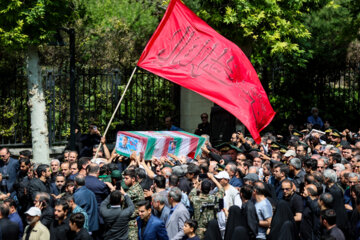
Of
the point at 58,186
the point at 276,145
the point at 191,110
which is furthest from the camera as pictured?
the point at 191,110

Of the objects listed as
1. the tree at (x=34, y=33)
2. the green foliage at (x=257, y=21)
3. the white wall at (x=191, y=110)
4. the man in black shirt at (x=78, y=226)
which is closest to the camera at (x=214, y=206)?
the man in black shirt at (x=78, y=226)

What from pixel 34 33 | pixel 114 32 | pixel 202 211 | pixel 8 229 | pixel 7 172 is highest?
pixel 114 32

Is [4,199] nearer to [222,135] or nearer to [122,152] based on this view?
[122,152]

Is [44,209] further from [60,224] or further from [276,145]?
[276,145]

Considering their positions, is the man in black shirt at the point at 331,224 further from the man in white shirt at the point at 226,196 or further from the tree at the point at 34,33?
the tree at the point at 34,33

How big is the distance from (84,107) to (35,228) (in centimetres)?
862

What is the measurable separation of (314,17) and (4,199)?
655 inches

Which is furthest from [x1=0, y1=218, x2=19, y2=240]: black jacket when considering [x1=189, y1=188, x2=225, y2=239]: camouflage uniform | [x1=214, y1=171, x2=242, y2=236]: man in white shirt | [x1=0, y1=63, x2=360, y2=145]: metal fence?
[x1=0, y1=63, x2=360, y2=145]: metal fence

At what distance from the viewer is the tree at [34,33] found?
15164 mm

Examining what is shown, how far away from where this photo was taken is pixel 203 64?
12.4 metres

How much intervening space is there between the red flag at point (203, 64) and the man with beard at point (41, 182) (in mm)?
2651

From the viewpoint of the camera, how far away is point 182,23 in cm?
1273

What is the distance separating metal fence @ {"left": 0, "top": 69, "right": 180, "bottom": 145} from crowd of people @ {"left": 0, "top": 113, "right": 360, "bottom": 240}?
16.3ft

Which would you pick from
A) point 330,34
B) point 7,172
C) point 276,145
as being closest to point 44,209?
point 7,172
